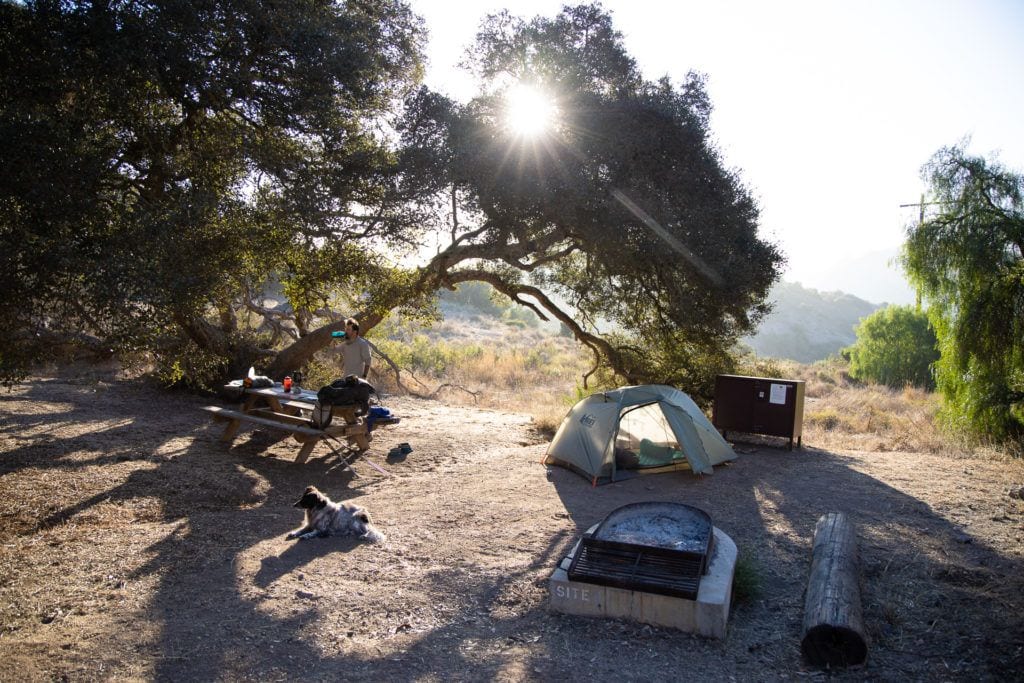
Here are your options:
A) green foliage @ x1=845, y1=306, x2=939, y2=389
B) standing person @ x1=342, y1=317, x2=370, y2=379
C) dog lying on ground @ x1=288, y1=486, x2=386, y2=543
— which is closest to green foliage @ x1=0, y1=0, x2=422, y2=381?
standing person @ x1=342, y1=317, x2=370, y2=379

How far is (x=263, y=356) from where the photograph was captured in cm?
1419

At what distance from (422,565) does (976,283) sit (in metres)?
11.1

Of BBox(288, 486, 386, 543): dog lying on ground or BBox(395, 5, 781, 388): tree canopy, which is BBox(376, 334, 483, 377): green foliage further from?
BBox(288, 486, 386, 543): dog lying on ground

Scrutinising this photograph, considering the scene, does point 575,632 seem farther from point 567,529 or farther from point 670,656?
point 567,529

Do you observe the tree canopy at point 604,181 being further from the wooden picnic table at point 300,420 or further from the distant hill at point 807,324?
the distant hill at point 807,324

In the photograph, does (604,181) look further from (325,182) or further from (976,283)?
(976,283)

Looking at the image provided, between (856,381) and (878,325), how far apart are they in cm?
272

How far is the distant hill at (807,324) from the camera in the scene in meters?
78.4

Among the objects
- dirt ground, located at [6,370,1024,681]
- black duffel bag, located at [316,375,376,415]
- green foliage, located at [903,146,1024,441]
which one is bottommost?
dirt ground, located at [6,370,1024,681]

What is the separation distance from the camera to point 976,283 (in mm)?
11812

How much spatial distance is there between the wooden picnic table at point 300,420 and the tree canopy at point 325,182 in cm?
94

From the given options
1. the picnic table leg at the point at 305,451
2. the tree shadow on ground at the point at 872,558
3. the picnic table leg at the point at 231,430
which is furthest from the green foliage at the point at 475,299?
the tree shadow on ground at the point at 872,558

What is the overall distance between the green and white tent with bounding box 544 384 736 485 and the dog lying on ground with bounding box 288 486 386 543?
3.50m

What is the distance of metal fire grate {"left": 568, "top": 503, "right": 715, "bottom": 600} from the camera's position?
490 cm
